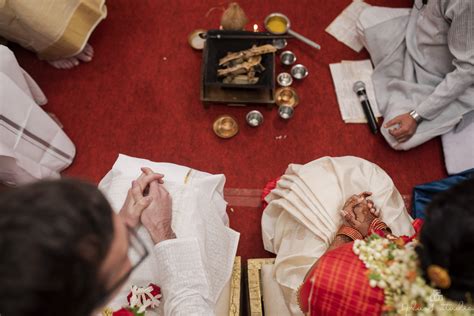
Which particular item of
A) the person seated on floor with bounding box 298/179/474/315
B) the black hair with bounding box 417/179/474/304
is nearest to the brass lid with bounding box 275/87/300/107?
the person seated on floor with bounding box 298/179/474/315

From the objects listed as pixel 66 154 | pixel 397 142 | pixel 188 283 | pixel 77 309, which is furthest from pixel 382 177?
pixel 66 154

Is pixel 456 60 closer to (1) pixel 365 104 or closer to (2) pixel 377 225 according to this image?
(1) pixel 365 104

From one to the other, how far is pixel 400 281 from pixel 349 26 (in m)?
2.63

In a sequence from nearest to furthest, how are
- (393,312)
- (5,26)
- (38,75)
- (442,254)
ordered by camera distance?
1. (442,254)
2. (393,312)
3. (5,26)
4. (38,75)

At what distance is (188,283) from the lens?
160 centimetres

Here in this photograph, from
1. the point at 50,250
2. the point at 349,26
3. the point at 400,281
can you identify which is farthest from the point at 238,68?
the point at 50,250

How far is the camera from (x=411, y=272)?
1143 mm

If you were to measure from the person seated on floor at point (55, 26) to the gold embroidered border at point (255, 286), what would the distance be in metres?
2.11

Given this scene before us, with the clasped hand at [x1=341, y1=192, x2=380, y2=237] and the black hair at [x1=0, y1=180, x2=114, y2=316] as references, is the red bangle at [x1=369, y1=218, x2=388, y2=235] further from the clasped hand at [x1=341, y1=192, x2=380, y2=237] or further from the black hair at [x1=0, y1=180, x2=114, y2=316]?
the black hair at [x1=0, y1=180, x2=114, y2=316]

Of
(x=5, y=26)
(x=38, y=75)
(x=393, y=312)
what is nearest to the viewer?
(x=393, y=312)

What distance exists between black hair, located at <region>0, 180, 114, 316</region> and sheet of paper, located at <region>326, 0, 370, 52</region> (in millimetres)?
2832

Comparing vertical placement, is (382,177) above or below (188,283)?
above

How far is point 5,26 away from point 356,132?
8.36 ft

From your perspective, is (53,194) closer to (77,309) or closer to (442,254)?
(77,309)
